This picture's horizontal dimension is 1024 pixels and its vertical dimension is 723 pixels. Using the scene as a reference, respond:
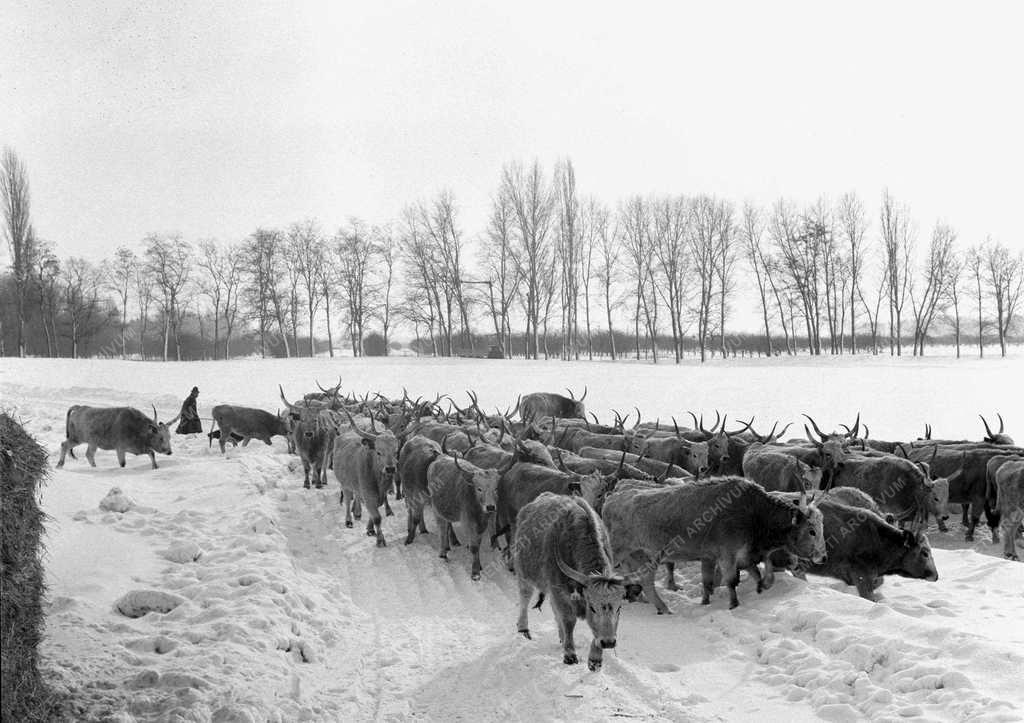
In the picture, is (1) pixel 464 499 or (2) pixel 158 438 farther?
(2) pixel 158 438

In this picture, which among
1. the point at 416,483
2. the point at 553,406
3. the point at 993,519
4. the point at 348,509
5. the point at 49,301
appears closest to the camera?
the point at 416,483

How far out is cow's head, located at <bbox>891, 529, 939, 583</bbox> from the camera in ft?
27.9

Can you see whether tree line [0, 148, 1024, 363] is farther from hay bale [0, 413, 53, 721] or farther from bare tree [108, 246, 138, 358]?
hay bale [0, 413, 53, 721]

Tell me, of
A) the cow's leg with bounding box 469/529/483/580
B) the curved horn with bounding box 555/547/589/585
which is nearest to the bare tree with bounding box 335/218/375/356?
the cow's leg with bounding box 469/529/483/580

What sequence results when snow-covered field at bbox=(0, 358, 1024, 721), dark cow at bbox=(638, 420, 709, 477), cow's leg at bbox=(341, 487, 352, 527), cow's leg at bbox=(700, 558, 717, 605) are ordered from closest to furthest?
snow-covered field at bbox=(0, 358, 1024, 721), cow's leg at bbox=(700, 558, 717, 605), cow's leg at bbox=(341, 487, 352, 527), dark cow at bbox=(638, 420, 709, 477)

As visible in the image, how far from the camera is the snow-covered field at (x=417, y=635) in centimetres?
550

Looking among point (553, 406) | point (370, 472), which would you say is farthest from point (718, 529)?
point (553, 406)

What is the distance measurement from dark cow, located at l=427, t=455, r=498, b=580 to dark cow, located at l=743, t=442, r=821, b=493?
499cm

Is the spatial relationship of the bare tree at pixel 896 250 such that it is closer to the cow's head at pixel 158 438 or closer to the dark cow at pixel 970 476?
the dark cow at pixel 970 476

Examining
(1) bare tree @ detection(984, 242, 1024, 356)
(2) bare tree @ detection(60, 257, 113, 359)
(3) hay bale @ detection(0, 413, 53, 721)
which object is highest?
(2) bare tree @ detection(60, 257, 113, 359)

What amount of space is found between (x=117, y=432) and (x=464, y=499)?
385 inches

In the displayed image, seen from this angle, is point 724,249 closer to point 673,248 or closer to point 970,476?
point 673,248

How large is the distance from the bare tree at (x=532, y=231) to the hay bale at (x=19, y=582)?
76.8 ft

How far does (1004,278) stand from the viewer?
33.5 ft
